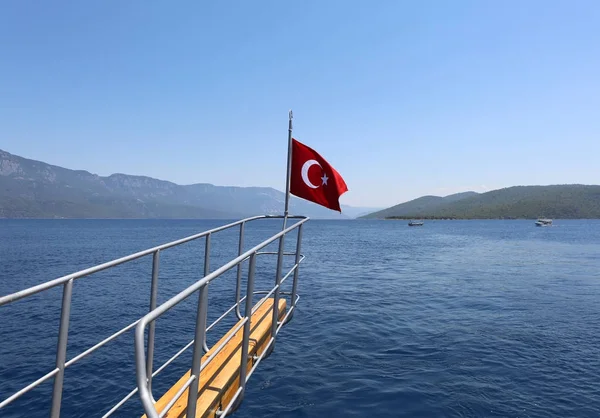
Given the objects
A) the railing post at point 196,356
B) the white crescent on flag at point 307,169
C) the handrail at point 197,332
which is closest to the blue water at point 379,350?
the handrail at point 197,332

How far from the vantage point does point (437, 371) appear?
8.63m

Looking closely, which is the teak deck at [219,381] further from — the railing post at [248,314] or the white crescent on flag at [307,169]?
the white crescent on flag at [307,169]

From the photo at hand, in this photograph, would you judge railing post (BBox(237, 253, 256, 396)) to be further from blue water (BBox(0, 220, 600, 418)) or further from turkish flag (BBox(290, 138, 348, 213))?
turkish flag (BBox(290, 138, 348, 213))

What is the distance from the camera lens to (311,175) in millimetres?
7809

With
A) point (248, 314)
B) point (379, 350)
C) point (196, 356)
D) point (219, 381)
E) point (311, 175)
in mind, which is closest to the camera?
point (196, 356)

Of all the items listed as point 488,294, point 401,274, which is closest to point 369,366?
point 488,294

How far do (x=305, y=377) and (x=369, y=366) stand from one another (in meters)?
1.56

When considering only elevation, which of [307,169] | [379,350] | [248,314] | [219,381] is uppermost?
[307,169]

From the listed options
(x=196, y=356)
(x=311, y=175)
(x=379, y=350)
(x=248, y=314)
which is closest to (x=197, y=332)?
(x=196, y=356)

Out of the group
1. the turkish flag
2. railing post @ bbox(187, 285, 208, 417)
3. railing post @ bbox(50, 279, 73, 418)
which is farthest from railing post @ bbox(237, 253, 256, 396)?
the turkish flag

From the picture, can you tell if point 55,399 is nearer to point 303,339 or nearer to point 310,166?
point 310,166

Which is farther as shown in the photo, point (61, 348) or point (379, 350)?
point (379, 350)

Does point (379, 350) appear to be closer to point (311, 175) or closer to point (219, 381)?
point (311, 175)

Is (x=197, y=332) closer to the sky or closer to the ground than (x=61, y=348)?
closer to the sky
